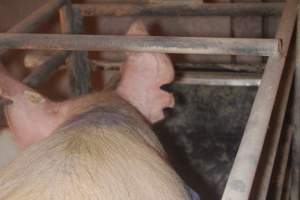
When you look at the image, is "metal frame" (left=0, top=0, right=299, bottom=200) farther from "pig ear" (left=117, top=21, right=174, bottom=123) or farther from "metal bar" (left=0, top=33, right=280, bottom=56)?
"pig ear" (left=117, top=21, right=174, bottom=123)

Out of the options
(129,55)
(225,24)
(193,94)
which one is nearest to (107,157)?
(129,55)

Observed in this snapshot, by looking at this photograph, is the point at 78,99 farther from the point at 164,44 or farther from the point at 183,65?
the point at 183,65

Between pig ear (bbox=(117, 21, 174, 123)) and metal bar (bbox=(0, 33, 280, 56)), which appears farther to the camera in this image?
pig ear (bbox=(117, 21, 174, 123))

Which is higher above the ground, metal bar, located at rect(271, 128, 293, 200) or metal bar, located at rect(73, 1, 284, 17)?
metal bar, located at rect(73, 1, 284, 17)

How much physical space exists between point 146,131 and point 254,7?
684 millimetres

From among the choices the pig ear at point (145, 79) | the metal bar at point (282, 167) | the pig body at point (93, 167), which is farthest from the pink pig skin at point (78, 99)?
the metal bar at point (282, 167)

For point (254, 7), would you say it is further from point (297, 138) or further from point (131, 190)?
point (131, 190)

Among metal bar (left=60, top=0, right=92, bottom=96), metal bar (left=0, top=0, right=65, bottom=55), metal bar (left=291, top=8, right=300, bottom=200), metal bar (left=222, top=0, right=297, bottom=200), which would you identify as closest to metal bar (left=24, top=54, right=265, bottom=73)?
metal bar (left=60, top=0, right=92, bottom=96)

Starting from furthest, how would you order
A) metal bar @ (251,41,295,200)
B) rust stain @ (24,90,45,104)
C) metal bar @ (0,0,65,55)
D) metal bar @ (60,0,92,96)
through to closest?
metal bar @ (60,0,92,96) < metal bar @ (0,0,65,55) < rust stain @ (24,90,45,104) < metal bar @ (251,41,295,200)

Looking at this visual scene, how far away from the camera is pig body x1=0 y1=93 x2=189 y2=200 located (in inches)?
32.8

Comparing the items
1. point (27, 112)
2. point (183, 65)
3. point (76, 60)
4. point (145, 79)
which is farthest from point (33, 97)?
point (183, 65)

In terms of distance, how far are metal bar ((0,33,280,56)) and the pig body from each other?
0.15m

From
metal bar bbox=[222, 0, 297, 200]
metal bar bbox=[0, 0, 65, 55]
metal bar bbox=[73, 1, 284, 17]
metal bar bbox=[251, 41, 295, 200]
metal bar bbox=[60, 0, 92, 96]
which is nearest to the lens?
metal bar bbox=[222, 0, 297, 200]

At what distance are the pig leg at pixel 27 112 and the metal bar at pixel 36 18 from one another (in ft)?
0.86
